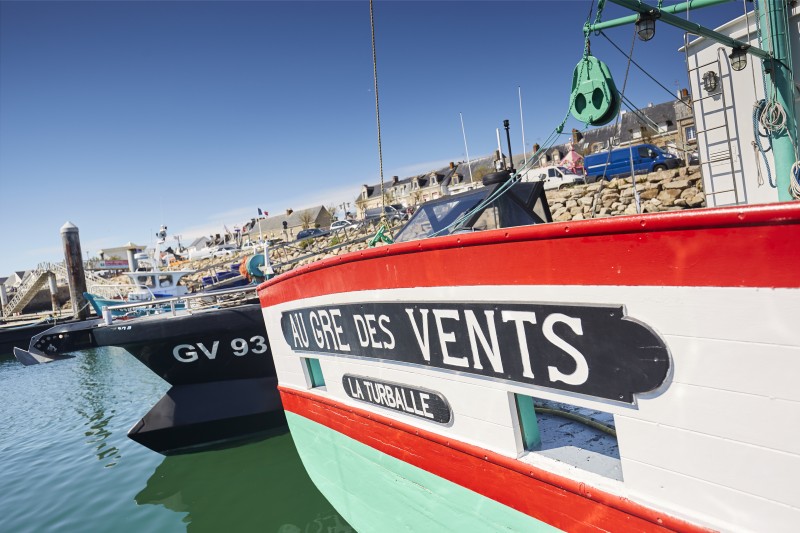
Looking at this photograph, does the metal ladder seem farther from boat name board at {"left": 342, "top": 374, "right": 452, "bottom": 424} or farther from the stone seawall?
boat name board at {"left": 342, "top": 374, "right": 452, "bottom": 424}

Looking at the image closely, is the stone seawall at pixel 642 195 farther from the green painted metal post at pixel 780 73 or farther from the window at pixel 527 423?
the window at pixel 527 423

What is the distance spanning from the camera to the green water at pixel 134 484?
17.7ft

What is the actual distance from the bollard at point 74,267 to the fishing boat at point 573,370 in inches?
1141

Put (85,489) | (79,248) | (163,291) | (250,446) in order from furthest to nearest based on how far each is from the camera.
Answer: (79,248) < (163,291) < (250,446) < (85,489)

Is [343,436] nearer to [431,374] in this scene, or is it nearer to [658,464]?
[431,374]

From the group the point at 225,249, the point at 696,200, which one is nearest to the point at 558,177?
the point at 696,200

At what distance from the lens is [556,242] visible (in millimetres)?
2211

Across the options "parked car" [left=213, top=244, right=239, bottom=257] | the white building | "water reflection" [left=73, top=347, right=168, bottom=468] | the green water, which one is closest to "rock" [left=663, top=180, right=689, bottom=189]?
the white building

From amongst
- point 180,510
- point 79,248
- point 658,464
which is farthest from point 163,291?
point 658,464

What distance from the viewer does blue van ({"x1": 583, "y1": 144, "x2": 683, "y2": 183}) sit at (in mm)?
19125

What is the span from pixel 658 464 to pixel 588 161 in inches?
882

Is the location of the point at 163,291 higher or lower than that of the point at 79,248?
lower

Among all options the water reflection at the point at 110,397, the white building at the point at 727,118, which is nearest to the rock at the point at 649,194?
the white building at the point at 727,118

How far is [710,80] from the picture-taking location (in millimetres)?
9312
